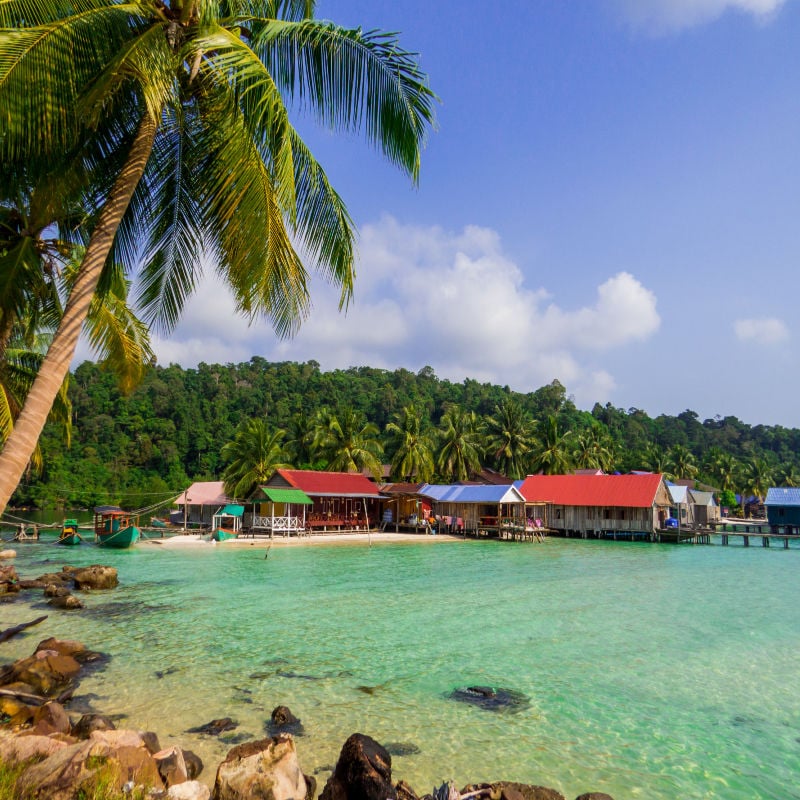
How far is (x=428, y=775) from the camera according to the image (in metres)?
6.05

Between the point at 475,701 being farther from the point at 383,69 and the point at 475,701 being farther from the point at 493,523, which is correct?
the point at 493,523

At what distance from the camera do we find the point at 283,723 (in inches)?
281

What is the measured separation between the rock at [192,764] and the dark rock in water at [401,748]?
1986 millimetres

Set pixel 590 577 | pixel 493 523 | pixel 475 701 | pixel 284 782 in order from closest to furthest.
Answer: pixel 284 782 → pixel 475 701 → pixel 590 577 → pixel 493 523

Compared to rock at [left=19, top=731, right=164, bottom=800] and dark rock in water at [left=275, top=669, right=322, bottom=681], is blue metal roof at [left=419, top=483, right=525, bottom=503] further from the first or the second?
rock at [left=19, top=731, right=164, bottom=800]

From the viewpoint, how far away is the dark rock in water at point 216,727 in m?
6.88

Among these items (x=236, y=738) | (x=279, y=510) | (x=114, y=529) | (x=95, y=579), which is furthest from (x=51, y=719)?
(x=279, y=510)

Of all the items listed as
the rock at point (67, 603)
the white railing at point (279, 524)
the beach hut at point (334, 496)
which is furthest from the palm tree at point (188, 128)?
the beach hut at point (334, 496)

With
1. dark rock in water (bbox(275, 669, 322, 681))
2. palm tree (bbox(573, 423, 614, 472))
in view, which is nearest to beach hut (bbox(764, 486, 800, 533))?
palm tree (bbox(573, 423, 614, 472))

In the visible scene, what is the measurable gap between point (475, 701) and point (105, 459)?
50.5 metres

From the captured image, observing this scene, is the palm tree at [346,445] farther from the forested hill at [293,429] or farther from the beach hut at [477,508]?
the beach hut at [477,508]

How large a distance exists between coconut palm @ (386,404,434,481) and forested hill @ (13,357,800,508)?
0.88 m

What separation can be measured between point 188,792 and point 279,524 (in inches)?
1221

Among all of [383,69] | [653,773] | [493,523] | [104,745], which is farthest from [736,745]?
[493,523]
